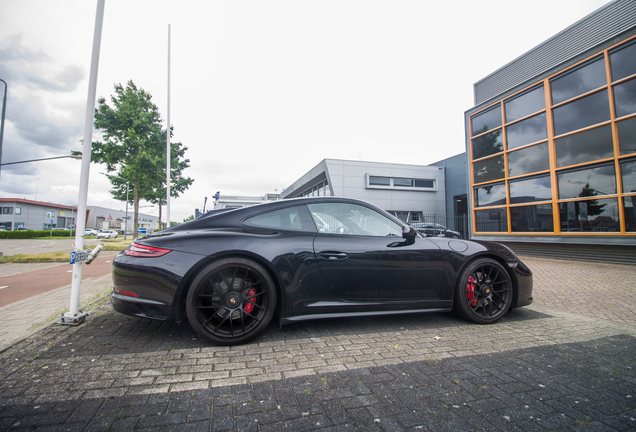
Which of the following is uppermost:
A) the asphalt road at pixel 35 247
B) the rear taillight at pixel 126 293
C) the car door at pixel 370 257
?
the car door at pixel 370 257

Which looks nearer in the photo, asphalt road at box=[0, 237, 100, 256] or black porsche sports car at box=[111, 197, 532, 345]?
black porsche sports car at box=[111, 197, 532, 345]

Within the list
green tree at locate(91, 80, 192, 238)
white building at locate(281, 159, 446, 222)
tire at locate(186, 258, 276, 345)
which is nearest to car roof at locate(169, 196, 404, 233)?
tire at locate(186, 258, 276, 345)

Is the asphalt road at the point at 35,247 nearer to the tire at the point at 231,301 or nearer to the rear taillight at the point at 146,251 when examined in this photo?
the rear taillight at the point at 146,251

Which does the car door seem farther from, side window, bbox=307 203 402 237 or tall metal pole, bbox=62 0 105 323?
tall metal pole, bbox=62 0 105 323

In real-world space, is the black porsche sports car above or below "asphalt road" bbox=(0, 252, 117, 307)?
above

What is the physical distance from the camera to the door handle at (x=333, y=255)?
2694mm

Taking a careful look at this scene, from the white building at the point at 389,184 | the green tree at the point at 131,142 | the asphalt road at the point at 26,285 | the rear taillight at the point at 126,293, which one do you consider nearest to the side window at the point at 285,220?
the rear taillight at the point at 126,293

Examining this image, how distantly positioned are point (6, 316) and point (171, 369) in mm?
3127

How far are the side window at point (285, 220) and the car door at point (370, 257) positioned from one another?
10 cm

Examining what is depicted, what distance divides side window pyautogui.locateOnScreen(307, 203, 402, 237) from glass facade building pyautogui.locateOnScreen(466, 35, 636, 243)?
377 inches

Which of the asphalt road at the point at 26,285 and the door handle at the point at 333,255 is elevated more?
the door handle at the point at 333,255

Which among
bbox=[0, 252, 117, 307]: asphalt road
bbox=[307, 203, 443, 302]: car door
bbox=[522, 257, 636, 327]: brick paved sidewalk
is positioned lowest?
bbox=[0, 252, 117, 307]: asphalt road

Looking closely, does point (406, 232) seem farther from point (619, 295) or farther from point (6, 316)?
point (6, 316)

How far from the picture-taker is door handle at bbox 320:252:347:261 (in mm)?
2694
